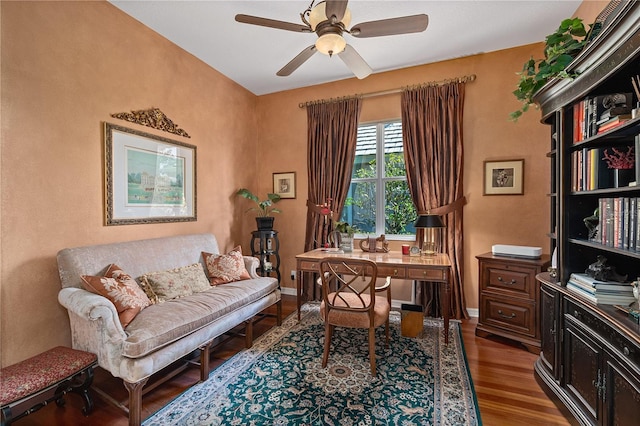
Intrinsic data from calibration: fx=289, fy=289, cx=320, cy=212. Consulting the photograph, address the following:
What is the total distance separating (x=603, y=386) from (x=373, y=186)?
2.89 metres

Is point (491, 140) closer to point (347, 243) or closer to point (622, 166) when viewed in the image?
point (622, 166)

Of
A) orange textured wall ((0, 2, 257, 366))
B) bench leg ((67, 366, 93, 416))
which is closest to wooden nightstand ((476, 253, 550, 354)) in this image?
bench leg ((67, 366, 93, 416))

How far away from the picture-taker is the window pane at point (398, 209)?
3775 millimetres

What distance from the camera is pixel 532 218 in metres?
3.20

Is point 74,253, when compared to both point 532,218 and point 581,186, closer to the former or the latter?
point 581,186

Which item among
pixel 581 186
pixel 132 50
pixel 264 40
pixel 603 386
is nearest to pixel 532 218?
pixel 581 186

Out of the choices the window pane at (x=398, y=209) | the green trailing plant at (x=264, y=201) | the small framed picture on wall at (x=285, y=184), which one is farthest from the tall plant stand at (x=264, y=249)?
the window pane at (x=398, y=209)

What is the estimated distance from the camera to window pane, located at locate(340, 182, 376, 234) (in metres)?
3.99

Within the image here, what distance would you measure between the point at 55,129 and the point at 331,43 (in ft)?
7.10

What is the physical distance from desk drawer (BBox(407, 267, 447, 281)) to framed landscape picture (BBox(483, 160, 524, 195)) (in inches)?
52.2

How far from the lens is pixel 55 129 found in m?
2.19

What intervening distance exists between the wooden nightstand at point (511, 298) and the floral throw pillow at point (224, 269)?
97.9 inches

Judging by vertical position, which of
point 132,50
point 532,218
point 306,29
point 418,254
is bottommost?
point 418,254

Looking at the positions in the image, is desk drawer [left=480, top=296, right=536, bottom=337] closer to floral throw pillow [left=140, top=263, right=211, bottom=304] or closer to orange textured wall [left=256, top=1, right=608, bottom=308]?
orange textured wall [left=256, top=1, right=608, bottom=308]
